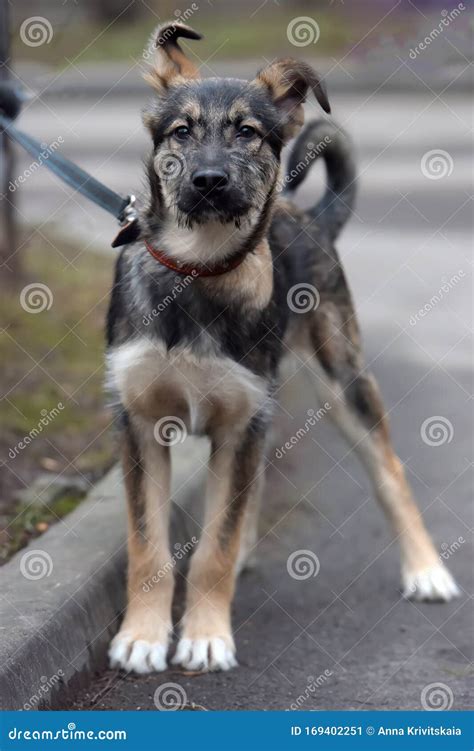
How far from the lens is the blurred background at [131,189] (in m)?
6.43

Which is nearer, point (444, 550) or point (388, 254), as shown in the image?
point (444, 550)

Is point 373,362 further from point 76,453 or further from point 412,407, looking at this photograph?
point 76,453

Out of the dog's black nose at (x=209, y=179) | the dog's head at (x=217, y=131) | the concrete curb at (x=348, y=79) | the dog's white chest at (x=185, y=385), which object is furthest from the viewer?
the concrete curb at (x=348, y=79)

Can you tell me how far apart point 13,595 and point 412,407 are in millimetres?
3813

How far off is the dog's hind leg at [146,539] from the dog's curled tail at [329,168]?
1.52 meters

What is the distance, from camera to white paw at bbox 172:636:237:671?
446 centimetres

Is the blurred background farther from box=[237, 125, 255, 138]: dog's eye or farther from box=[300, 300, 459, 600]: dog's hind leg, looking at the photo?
box=[300, 300, 459, 600]: dog's hind leg

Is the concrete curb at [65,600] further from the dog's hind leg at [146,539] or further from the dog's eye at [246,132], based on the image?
the dog's eye at [246,132]

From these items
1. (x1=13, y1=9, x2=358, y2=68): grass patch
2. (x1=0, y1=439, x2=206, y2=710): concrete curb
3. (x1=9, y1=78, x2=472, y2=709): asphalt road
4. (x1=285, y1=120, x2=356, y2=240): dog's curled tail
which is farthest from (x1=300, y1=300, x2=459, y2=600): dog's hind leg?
(x1=13, y1=9, x2=358, y2=68): grass patch

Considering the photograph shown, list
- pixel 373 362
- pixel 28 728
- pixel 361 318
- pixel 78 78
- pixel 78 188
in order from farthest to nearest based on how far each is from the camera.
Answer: pixel 78 78
pixel 361 318
pixel 373 362
pixel 78 188
pixel 28 728

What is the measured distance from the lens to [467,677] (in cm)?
440

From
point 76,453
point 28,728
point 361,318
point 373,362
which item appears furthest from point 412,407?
point 28,728

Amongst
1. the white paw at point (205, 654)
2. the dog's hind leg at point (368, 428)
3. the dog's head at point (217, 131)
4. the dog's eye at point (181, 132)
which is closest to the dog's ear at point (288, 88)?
the dog's head at point (217, 131)

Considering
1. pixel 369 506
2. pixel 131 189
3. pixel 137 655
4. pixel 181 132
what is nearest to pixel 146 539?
pixel 137 655
